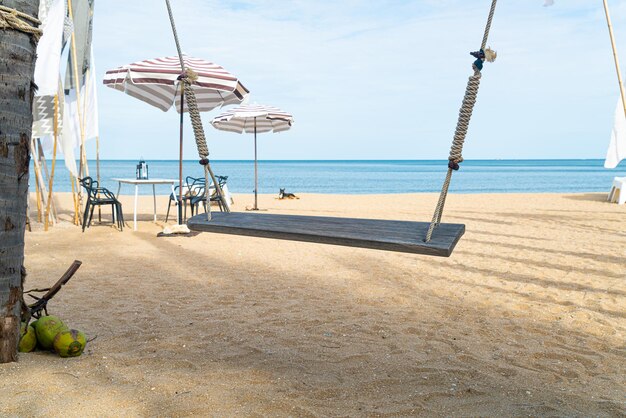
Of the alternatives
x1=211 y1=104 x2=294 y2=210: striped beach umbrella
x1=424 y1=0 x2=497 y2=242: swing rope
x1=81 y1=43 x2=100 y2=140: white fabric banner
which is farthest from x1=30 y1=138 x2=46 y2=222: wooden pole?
x1=424 y1=0 x2=497 y2=242: swing rope

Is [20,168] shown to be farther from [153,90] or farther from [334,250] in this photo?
[153,90]

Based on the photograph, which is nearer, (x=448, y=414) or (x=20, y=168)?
(x=448, y=414)

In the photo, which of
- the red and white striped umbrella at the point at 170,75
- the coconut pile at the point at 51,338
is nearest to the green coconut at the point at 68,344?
the coconut pile at the point at 51,338

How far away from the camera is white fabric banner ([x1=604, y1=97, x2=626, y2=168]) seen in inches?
359

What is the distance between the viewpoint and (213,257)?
Answer: 18.9ft

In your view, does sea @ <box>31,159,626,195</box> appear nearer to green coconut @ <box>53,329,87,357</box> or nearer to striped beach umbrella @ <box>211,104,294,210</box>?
striped beach umbrella @ <box>211,104,294,210</box>

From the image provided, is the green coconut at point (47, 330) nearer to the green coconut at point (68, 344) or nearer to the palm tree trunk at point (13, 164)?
the green coconut at point (68, 344)

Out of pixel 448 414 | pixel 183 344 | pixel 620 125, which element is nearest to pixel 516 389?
pixel 448 414

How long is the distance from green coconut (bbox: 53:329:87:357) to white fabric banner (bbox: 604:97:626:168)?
350 inches

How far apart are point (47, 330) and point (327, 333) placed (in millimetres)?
1518

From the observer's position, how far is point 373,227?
2703mm

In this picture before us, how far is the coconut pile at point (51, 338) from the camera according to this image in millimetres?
2637

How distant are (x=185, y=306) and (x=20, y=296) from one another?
137cm

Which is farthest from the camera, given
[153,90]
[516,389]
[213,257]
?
[153,90]
